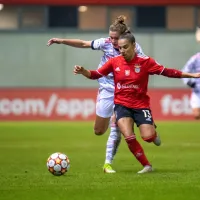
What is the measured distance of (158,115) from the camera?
103 feet

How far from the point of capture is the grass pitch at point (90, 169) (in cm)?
989

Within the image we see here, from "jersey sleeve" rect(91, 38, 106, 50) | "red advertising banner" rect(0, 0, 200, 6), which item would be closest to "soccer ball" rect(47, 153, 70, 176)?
"jersey sleeve" rect(91, 38, 106, 50)

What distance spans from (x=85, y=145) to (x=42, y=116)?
10.7m

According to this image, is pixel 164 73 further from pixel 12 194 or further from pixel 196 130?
pixel 196 130

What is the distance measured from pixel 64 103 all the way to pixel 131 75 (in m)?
19.1

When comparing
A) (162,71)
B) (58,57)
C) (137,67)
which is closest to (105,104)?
Answer: (137,67)

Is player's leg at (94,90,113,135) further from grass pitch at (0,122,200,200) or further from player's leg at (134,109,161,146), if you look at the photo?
player's leg at (134,109,161,146)

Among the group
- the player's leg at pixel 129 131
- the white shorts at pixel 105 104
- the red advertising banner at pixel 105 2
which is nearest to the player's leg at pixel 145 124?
the player's leg at pixel 129 131

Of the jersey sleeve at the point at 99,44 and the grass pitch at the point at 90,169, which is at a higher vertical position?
the jersey sleeve at the point at 99,44

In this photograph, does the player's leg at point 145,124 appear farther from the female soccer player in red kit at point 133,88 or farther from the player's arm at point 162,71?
the player's arm at point 162,71

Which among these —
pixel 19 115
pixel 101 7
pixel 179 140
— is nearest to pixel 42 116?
pixel 19 115

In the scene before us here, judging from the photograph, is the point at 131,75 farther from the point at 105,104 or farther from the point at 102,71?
the point at 105,104

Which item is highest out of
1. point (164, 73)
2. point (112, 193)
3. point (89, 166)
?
point (164, 73)

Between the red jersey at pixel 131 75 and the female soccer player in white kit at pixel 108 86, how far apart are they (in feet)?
1.16
